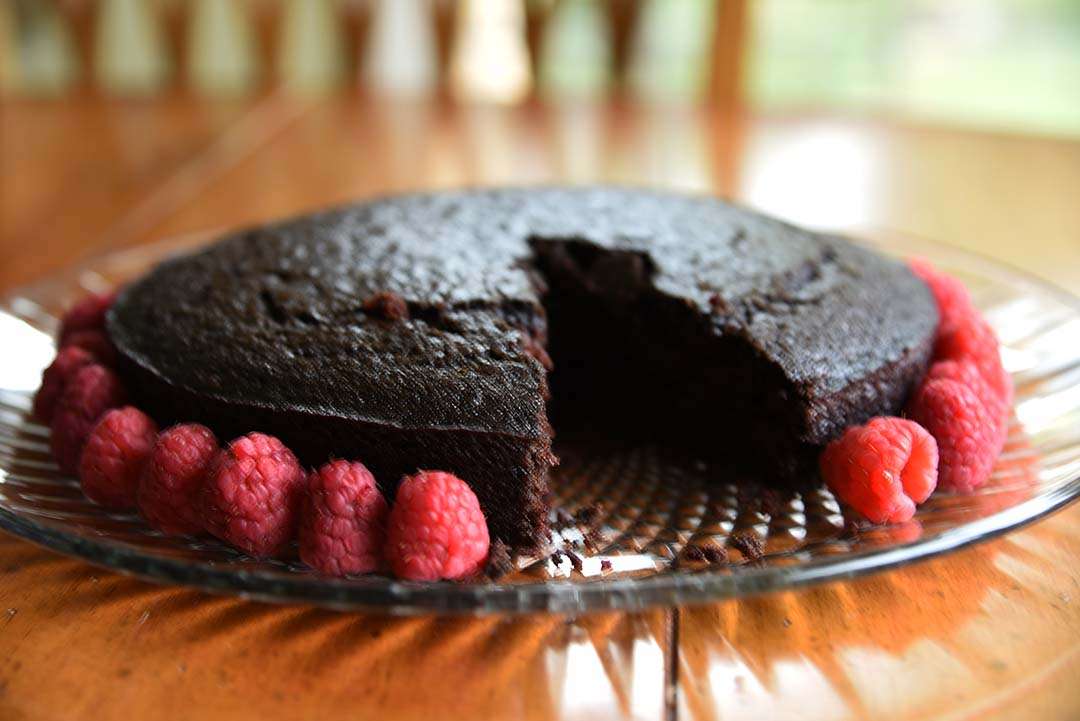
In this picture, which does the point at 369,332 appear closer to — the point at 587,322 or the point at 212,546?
the point at 212,546

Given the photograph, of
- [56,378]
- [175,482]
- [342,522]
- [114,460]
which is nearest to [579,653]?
[342,522]

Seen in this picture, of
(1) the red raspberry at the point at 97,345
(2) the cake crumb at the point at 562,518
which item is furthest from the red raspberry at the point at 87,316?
(2) the cake crumb at the point at 562,518

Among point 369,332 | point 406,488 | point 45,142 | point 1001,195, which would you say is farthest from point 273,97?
point 406,488

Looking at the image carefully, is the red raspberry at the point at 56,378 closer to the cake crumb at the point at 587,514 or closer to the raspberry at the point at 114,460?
the raspberry at the point at 114,460

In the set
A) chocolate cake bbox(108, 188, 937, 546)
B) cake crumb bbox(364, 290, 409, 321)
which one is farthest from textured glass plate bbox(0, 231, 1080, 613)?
cake crumb bbox(364, 290, 409, 321)

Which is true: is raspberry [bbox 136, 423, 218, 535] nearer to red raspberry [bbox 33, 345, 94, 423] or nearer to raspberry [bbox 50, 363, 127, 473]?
raspberry [bbox 50, 363, 127, 473]
